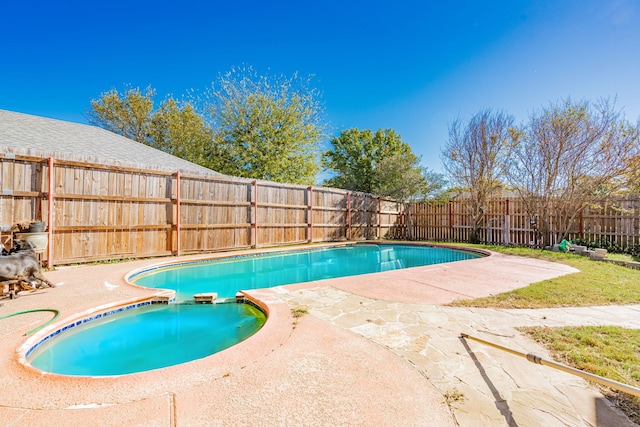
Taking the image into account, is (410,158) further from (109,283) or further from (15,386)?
(15,386)

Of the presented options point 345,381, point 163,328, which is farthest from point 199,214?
point 345,381

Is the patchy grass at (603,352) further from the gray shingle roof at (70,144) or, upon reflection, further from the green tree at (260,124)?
the green tree at (260,124)

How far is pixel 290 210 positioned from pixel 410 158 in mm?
7379

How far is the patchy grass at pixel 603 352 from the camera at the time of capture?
1.78 meters

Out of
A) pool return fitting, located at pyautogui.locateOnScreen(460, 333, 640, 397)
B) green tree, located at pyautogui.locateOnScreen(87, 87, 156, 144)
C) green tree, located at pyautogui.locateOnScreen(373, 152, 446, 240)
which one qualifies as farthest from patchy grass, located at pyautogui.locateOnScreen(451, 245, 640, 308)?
green tree, located at pyautogui.locateOnScreen(87, 87, 156, 144)

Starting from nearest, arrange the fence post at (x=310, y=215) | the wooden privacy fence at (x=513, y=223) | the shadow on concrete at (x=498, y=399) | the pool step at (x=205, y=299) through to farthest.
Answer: the shadow on concrete at (x=498, y=399)
the pool step at (x=205, y=299)
the wooden privacy fence at (x=513, y=223)
the fence post at (x=310, y=215)

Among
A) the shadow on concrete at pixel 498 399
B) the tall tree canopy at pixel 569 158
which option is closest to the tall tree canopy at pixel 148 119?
the tall tree canopy at pixel 569 158

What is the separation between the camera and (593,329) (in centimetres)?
278

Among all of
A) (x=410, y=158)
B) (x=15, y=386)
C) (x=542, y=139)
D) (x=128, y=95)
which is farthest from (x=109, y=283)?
(x=128, y=95)

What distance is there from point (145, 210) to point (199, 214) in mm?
1430

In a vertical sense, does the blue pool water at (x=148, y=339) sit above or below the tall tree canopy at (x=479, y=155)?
below

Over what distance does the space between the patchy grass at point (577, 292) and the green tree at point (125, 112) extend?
23.7 meters

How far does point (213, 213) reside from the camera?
8.82 metres

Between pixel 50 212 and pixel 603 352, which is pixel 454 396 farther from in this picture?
pixel 50 212
